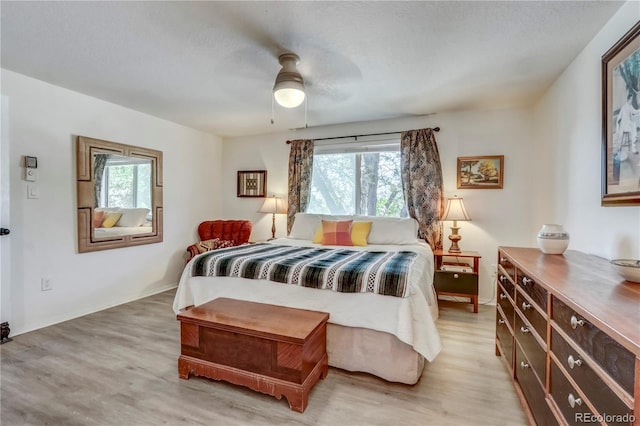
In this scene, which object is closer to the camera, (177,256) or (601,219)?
(601,219)

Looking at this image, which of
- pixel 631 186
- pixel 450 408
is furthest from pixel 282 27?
pixel 450 408

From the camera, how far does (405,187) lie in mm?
3781

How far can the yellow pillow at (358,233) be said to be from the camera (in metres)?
3.30

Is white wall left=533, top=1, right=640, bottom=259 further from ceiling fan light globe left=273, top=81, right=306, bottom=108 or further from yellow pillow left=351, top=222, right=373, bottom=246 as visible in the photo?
ceiling fan light globe left=273, top=81, right=306, bottom=108

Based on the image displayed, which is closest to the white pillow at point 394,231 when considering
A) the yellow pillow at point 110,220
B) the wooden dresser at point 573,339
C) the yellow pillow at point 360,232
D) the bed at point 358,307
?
the yellow pillow at point 360,232

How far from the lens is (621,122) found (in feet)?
5.32

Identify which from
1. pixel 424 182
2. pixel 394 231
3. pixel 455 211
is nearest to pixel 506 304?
pixel 394 231

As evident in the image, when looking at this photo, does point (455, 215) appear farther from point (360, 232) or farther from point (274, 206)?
point (274, 206)

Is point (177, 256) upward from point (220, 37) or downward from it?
downward

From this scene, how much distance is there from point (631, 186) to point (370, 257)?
5.35 feet

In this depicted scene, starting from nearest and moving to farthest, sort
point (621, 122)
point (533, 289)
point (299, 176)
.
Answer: point (533, 289) → point (621, 122) → point (299, 176)

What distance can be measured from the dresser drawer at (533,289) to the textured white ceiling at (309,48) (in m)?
1.54

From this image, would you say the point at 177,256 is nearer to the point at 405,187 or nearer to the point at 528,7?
the point at 405,187

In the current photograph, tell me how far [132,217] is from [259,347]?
9.31 ft
